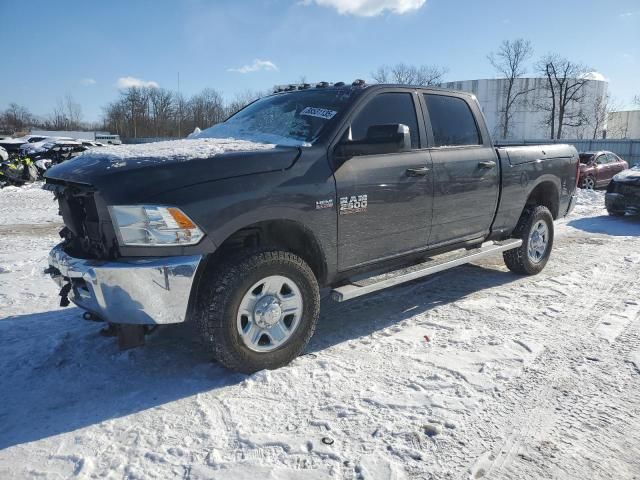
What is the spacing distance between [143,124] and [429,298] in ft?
270

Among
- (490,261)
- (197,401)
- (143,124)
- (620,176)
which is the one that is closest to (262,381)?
(197,401)

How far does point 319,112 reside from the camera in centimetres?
367

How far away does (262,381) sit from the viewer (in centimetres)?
303

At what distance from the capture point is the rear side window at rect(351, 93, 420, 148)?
12.0 feet

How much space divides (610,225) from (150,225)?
31.7ft

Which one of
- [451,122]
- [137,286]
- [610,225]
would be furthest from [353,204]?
[610,225]

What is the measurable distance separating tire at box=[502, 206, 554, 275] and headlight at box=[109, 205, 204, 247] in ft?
13.5

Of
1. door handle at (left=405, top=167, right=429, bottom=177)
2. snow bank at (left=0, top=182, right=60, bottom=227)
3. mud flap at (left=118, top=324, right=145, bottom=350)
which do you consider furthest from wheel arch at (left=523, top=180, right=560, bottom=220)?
snow bank at (left=0, top=182, right=60, bottom=227)

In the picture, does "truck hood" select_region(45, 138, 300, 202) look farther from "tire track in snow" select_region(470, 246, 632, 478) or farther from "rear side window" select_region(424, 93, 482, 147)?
"tire track in snow" select_region(470, 246, 632, 478)

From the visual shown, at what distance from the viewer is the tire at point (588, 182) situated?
51.7ft

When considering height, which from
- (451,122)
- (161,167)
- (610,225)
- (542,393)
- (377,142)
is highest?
(451,122)

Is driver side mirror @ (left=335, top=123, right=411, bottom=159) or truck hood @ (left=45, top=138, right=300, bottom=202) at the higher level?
driver side mirror @ (left=335, top=123, right=411, bottom=159)

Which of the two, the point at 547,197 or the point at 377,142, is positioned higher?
the point at 377,142

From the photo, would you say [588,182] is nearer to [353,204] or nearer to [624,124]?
[353,204]
